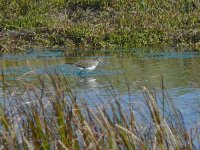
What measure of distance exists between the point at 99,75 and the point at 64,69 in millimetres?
1265

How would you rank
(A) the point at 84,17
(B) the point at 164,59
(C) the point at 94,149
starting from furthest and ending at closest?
(A) the point at 84,17 → (B) the point at 164,59 → (C) the point at 94,149

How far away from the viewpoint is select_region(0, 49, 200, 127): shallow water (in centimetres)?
1100

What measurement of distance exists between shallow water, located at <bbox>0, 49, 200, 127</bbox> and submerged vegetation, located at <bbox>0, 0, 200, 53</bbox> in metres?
1.53

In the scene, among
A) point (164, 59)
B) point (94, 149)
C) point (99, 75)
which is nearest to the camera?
point (94, 149)

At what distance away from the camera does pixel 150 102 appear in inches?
221

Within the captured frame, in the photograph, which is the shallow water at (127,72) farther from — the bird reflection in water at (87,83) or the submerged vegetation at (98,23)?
the submerged vegetation at (98,23)

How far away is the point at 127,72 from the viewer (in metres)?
14.5

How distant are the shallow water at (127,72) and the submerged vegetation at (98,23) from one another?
153 cm

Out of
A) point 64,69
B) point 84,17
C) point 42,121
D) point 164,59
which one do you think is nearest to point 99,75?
point 64,69

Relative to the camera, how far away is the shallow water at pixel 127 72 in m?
11.0

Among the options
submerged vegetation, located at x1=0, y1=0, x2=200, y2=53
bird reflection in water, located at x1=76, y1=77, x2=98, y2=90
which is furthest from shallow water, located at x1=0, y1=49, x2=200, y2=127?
submerged vegetation, located at x1=0, y1=0, x2=200, y2=53

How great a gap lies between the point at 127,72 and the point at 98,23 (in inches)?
344

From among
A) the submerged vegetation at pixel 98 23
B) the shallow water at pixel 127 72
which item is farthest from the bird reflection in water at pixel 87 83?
the submerged vegetation at pixel 98 23

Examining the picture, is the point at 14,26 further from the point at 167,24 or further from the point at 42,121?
the point at 42,121
